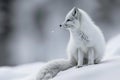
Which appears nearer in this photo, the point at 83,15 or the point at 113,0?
the point at 83,15

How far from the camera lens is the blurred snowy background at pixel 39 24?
23.0 m

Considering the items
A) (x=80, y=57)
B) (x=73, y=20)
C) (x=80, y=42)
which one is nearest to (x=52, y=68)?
(x=80, y=57)

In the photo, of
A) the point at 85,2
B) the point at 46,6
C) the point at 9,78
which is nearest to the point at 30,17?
the point at 46,6

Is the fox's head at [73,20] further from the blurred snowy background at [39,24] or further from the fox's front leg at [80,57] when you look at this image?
the blurred snowy background at [39,24]

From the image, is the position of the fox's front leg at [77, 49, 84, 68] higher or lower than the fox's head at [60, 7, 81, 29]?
lower

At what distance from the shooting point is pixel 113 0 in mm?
26484

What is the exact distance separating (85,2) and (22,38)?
3796 millimetres

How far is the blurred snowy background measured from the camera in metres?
23.0

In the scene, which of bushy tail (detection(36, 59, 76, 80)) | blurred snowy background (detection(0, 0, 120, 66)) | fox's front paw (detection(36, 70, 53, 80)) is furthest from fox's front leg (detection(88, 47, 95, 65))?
blurred snowy background (detection(0, 0, 120, 66))

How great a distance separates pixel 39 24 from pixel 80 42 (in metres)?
18.6

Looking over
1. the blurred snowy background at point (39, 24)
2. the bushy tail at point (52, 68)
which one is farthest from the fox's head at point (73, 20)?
the blurred snowy background at point (39, 24)

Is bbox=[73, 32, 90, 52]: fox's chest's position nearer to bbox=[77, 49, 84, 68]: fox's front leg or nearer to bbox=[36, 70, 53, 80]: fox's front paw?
bbox=[77, 49, 84, 68]: fox's front leg

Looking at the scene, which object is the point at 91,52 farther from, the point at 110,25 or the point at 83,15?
the point at 110,25

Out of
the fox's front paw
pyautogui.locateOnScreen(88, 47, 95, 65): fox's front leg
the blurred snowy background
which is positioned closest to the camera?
the fox's front paw
